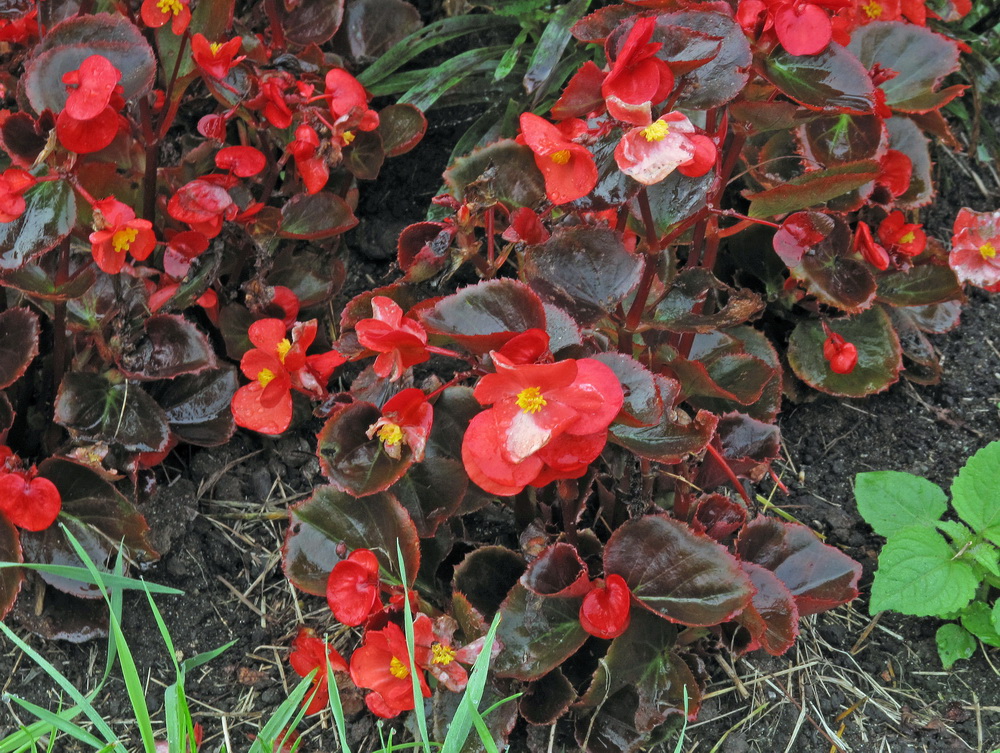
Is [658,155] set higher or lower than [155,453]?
higher

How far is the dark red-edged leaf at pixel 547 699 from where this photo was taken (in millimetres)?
1138

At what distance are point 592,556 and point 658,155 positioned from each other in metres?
0.57

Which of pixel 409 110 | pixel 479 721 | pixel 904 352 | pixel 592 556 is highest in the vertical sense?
pixel 409 110

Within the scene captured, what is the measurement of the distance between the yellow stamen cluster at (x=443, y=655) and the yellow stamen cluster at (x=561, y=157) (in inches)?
22.5

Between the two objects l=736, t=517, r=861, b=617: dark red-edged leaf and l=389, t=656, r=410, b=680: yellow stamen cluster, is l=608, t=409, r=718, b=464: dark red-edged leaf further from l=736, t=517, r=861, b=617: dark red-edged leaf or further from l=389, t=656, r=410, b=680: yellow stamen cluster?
l=389, t=656, r=410, b=680: yellow stamen cluster

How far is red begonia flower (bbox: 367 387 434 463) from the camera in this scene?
1007 mm

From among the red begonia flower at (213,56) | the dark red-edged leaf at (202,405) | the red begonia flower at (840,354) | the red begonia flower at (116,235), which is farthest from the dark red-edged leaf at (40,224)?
the red begonia flower at (840,354)

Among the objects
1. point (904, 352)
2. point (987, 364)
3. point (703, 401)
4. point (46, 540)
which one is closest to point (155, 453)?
point (46, 540)

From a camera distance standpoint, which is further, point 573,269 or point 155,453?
point 155,453

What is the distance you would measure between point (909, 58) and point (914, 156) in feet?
0.68

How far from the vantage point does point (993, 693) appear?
134 cm

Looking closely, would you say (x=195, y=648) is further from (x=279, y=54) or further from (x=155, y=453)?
(x=279, y=54)

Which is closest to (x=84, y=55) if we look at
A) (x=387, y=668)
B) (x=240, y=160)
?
(x=240, y=160)

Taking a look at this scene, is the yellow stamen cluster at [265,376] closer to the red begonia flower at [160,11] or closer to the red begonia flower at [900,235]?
the red begonia flower at [160,11]
